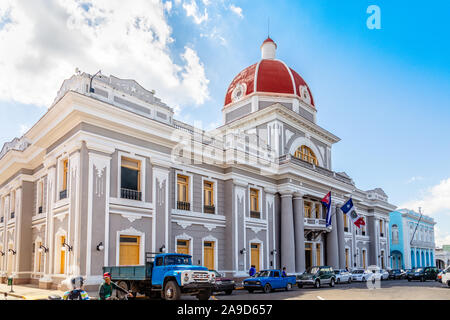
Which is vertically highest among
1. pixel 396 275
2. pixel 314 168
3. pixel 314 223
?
pixel 314 168

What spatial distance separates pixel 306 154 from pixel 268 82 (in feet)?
25.4

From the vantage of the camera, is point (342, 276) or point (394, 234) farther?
point (394, 234)

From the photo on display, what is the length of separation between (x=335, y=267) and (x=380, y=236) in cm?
1768

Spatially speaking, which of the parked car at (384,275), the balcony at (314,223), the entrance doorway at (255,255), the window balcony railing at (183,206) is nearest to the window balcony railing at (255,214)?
the entrance doorway at (255,255)

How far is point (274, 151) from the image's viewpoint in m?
35.2

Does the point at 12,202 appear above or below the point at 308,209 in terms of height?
above

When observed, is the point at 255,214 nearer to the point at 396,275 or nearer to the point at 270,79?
the point at 270,79

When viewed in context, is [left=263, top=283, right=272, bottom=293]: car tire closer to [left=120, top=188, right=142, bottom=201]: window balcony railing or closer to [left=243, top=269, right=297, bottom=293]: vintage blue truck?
[left=243, top=269, right=297, bottom=293]: vintage blue truck

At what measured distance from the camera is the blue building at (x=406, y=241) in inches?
2482

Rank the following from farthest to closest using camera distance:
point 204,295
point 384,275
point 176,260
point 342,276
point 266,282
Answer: point 384,275 < point 342,276 < point 266,282 < point 176,260 < point 204,295

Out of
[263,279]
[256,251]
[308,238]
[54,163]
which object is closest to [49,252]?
[54,163]

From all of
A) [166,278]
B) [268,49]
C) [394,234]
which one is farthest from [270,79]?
[394,234]

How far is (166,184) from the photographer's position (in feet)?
80.3

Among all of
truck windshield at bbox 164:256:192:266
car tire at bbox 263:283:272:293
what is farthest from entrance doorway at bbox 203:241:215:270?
truck windshield at bbox 164:256:192:266
